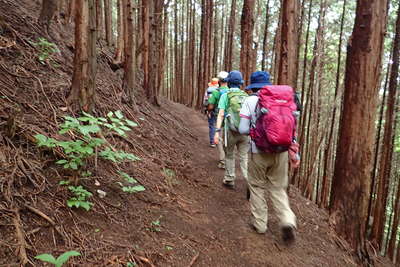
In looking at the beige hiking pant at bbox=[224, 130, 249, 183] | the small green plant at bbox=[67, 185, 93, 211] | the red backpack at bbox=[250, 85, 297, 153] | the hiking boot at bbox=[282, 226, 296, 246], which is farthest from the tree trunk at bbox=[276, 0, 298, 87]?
the small green plant at bbox=[67, 185, 93, 211]

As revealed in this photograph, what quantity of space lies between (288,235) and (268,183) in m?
0.65

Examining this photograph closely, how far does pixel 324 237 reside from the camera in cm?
398

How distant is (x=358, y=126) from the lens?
4.02 m

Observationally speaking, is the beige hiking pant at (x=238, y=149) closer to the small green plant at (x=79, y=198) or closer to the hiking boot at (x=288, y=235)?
the hiking boot at (x=288, y=235)

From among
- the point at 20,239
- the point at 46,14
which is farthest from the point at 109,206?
the point at 46,14

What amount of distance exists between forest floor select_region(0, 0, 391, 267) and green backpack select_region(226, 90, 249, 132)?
121 centimetres

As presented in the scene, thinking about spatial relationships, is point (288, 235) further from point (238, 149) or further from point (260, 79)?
point (260, 79)

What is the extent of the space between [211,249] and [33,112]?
8.84ft

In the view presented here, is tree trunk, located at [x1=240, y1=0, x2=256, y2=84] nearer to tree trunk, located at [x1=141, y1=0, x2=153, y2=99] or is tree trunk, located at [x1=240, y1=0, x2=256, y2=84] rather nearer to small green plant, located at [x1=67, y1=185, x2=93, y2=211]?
tree trunk, located at [x1=141, y1=0, x2=153, y2=99]

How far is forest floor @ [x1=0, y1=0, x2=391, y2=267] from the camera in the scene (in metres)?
2.24

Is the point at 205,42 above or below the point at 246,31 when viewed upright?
above

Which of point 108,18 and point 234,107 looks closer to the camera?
point 234,107

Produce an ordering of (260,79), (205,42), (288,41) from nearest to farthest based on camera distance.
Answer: (260,79)
(288,41)
(205,42)

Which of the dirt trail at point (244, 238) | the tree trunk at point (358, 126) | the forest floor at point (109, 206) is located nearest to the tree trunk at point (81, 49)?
the forest floor at point (109, 206)
